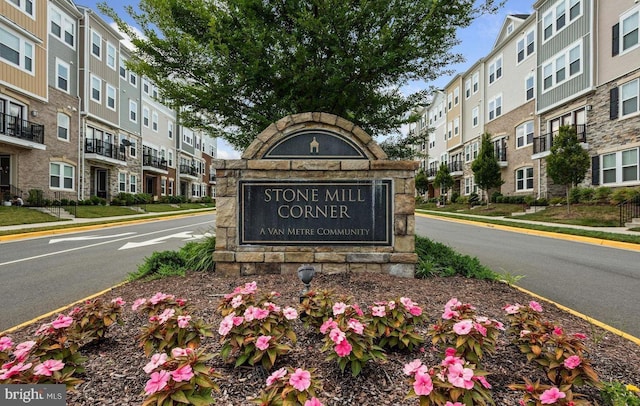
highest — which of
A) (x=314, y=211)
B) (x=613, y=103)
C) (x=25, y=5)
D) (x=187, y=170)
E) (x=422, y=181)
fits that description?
(x=25, y=5)

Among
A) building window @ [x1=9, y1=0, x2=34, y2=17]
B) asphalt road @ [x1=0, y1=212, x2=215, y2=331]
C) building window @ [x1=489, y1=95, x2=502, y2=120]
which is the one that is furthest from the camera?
building window @ [x1=489, y1=95, x2=502, y2=120]

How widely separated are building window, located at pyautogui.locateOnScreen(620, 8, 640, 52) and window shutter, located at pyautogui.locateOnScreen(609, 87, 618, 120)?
210 centimetres

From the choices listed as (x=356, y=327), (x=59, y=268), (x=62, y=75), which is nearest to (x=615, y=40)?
(x=356, y=327)

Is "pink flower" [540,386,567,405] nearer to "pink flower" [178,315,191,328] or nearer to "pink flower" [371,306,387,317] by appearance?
"pink flower" [371,306,387,317]

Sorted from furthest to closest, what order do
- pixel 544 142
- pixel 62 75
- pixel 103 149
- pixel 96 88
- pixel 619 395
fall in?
pixel 103 149 < pixel 96 88 < pixel 544 142 < pixel 62 75 < pixel 619 395

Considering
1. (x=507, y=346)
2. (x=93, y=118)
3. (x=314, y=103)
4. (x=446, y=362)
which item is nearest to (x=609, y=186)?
(x=314, y=103)

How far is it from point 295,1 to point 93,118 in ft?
83.1

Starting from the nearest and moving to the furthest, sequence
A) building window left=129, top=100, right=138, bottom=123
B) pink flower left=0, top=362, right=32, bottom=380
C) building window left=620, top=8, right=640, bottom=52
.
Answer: pink flower left=0, top=362, right=32, bottom=380, building window left=620, top=8, right=640, bottom=52, building window left=129, top=100, right=138, bottom=123

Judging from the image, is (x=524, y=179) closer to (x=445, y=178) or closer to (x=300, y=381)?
(x=445, y=178)

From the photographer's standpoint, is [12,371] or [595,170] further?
[595,170]

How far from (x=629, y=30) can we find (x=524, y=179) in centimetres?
1125

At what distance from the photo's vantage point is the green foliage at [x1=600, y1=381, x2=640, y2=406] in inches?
78.5

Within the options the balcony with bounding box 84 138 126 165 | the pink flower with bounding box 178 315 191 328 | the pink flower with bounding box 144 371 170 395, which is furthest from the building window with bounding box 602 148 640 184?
the balcony with bounding box 84 138 126 165

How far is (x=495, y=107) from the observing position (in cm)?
3041
